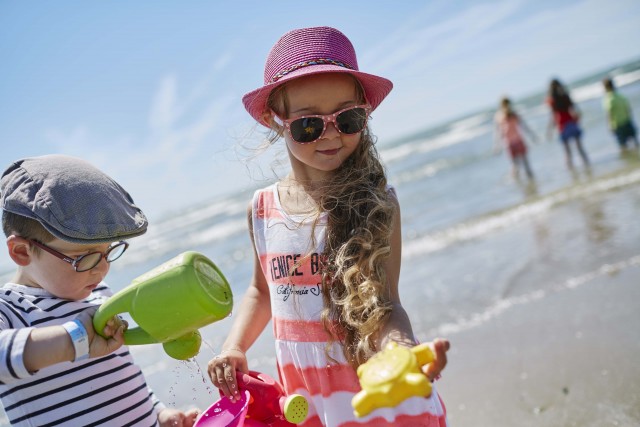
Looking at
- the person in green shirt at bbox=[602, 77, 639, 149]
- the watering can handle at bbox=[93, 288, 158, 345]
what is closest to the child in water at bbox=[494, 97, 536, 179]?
the person in green shirt at bbox=[602, 77, 639, 149]

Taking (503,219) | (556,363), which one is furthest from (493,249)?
(556,363)

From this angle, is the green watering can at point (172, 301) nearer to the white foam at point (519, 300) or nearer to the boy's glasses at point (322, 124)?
the boy's glasses at point (322, 124)

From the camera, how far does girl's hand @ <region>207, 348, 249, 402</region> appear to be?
1747mm

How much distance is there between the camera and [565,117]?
32.2ft

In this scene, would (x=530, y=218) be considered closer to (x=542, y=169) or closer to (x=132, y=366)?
(x=542, y=169)

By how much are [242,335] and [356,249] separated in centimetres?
60

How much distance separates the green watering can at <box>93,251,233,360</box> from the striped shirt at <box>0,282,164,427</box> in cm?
34

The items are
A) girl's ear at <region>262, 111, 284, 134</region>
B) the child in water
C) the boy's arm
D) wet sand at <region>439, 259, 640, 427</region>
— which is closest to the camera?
the boy's arm

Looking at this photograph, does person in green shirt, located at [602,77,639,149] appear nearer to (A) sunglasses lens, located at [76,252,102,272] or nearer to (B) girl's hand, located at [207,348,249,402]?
(B) girl's hand, located at [207,348,249,402]

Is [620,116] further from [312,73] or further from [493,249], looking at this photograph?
[312,73]

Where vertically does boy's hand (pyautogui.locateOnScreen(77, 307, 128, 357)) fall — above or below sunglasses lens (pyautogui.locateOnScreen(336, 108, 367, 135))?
below

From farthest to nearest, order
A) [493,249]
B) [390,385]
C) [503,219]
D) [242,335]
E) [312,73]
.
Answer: [503,219]
[493,249]
[242,335]
[312,73]
[390,385]

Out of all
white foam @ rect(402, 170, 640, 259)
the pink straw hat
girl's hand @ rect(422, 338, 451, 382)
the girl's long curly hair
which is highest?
the pink straw hat

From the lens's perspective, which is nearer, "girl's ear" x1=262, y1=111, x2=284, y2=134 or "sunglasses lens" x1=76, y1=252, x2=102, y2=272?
"sunglasses lens" x1=76, y1=252, x2=102, y2=272
